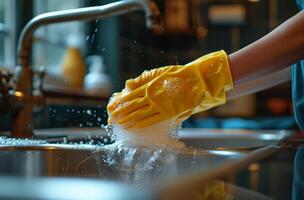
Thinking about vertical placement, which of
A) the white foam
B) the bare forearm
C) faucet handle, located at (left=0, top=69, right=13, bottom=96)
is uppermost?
the bare forearm

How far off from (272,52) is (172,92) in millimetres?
138

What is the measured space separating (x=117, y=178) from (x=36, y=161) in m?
0.14

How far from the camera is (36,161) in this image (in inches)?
18.2

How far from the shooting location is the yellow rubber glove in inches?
23.0

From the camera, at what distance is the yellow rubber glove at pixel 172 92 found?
0.58 metres

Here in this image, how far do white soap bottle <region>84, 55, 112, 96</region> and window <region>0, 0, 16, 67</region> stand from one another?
1.16ft

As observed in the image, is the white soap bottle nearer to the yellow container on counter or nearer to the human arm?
the yellow container on counter

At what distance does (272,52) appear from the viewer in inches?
21.6

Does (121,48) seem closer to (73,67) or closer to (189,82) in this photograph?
(73,67)

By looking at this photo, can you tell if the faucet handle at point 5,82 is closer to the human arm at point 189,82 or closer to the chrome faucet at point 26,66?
the chrome faucet at point 26,66

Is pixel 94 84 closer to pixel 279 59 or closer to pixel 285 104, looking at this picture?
pixel 279 59

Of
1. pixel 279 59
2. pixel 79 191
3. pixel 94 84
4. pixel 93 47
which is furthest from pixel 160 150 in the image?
pixel 94 84

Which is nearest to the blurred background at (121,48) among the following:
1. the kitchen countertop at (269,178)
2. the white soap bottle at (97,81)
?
the white soap bottle at (97,81)

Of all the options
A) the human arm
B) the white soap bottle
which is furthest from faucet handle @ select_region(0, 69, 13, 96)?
the white soap bottle
